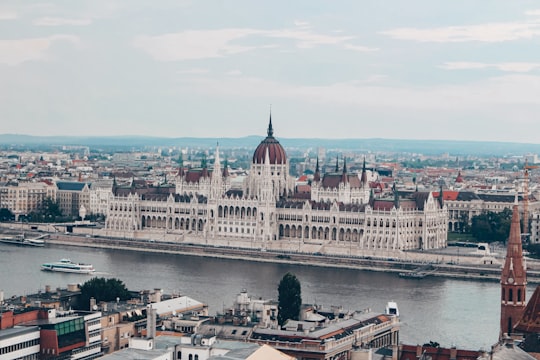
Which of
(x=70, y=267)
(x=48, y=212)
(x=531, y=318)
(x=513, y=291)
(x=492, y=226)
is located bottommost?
(x=70, y=267)

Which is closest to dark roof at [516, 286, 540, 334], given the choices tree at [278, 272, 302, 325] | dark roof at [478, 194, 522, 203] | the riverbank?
tree at [278, 272, 302, 325]

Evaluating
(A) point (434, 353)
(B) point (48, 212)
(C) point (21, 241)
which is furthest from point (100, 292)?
(B) point (48, 212)

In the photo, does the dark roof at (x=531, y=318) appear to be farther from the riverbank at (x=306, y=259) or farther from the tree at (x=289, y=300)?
the riverbank at (x=306, y=259)

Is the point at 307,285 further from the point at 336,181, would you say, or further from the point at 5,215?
the point at 5,215

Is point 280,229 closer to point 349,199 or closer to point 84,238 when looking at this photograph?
point 349,199

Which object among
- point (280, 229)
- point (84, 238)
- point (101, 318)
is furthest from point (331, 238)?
point (101, 318)

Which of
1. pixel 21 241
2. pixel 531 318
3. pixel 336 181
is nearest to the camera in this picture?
pixel 531 318
